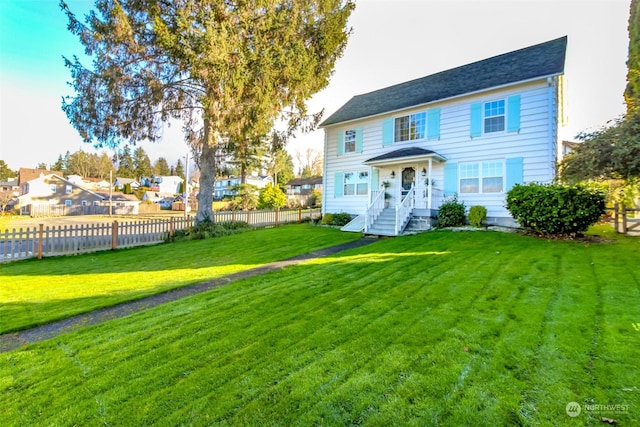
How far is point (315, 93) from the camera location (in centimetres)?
1520

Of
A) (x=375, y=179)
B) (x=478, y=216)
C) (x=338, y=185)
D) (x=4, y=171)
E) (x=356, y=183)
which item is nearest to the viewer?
(x=478, y=216)

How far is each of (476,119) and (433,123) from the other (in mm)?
1866

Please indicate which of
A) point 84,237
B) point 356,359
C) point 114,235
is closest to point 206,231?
point 114,235

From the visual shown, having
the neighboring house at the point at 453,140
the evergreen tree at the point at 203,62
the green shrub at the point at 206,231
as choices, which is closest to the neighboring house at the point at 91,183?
the evergreen tree at the point at 203,62

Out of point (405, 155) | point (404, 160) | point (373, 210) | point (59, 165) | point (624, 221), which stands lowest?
point (624, 221)

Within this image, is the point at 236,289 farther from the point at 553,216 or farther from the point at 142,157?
the point at 142,157

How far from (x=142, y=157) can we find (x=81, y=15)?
84.1 m

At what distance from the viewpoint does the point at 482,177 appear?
12.4m

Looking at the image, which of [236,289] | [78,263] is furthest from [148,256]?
[236,289]

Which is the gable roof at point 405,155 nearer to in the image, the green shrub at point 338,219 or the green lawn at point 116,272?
the green shrub at point 338,219

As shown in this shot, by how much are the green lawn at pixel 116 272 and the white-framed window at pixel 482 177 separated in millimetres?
5314

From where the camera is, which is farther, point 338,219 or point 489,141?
point 338,219

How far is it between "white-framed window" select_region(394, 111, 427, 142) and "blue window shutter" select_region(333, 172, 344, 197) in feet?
12.2

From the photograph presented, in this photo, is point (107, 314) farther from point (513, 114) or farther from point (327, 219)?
point (513, 114)
